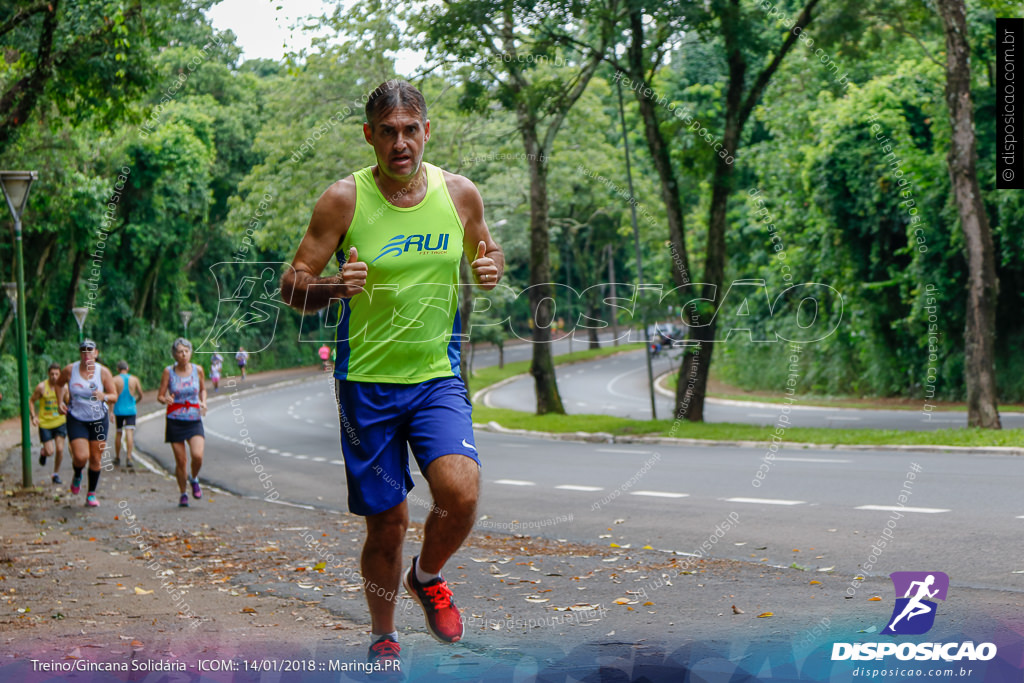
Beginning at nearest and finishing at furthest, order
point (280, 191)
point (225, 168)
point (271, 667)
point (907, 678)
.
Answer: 1. point (907, 678)
2. point (271, 667)
3. point (280, 191)
4. point (225, 168)

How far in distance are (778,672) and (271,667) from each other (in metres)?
2.01

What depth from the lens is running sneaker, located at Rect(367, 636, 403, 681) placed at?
14.3 feet

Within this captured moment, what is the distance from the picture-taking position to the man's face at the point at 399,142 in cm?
409

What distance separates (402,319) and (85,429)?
9.32 metres

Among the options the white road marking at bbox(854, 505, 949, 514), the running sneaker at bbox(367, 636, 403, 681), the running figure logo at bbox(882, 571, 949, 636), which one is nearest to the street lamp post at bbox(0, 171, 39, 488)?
the white road marking at bbox(854, 505, 949, 514)

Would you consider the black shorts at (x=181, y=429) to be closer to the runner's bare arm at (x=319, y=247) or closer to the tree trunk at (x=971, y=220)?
the runner's bare arm at (x=319, y=247)

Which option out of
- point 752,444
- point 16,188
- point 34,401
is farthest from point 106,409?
point 752,444

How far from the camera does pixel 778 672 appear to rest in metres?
4.24

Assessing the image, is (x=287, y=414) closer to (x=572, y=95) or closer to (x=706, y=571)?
(x=572, y=95)

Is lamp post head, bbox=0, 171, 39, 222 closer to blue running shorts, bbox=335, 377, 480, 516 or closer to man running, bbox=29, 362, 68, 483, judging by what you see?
man running, bbox=29, 362, 68, 483

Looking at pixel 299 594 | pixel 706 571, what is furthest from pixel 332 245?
pixel 706 571

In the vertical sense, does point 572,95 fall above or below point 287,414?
above

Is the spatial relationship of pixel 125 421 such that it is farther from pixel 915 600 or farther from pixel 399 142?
pixel 399 142

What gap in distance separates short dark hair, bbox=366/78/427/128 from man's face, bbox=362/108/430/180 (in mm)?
16
